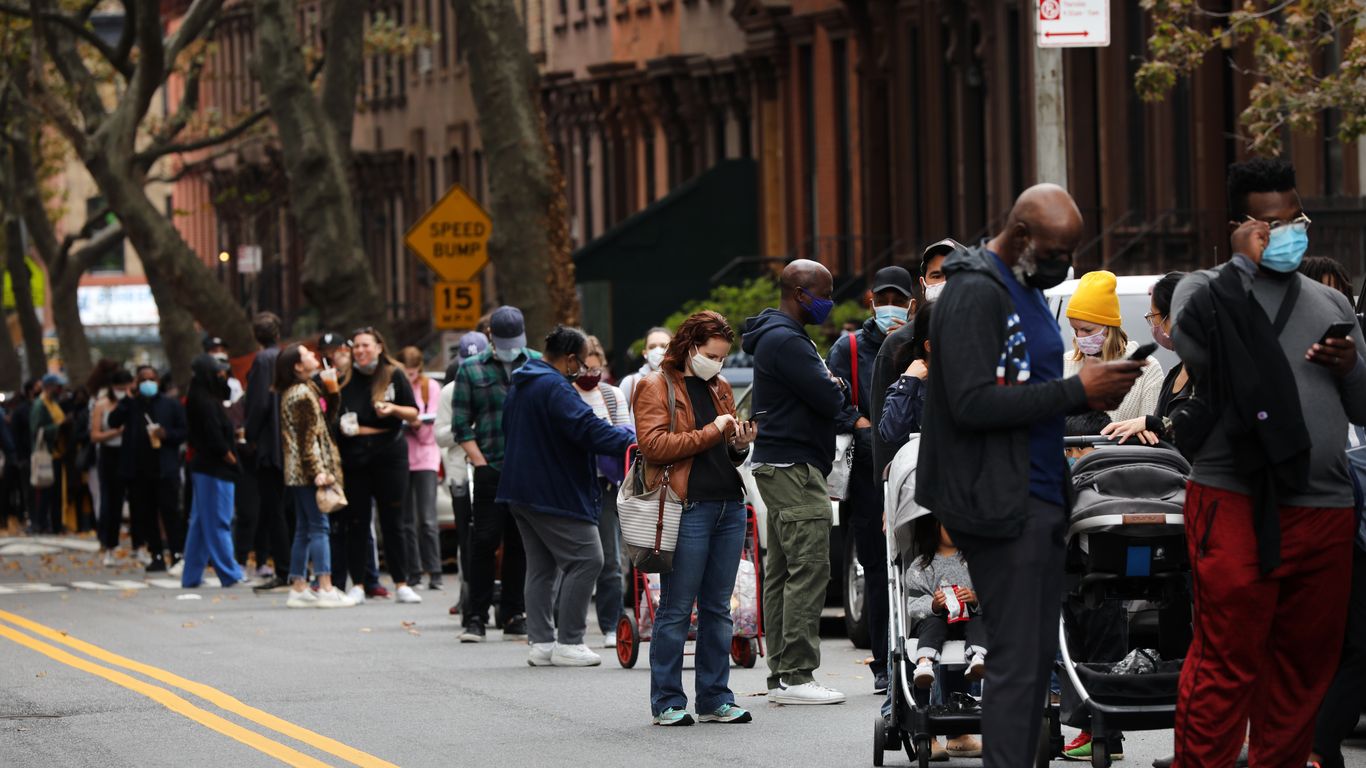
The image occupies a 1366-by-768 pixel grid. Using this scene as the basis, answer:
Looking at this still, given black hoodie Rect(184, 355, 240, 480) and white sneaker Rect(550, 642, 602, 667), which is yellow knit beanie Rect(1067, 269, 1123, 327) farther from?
black hoodie Rect(184, 355, 240, 480)

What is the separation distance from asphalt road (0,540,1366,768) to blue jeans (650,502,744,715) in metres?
0.19

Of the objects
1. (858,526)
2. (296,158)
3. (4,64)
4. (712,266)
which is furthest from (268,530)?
(4,64)

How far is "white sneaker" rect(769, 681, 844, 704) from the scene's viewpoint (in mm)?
12625

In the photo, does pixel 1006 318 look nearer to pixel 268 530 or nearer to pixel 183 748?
pixel 183 748

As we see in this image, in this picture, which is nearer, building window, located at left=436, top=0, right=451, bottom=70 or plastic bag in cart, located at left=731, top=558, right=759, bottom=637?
plastic bag in cart, located at left=731, top=558, right=759, bottom=637

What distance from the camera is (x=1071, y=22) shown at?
680 inches

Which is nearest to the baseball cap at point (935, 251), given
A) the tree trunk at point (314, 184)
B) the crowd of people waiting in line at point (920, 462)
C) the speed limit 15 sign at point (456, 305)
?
the crowd of people waiting in line at point (920, 462)

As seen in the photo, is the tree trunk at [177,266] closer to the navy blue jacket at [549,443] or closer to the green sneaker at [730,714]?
the navy blue jacket at [549,443]

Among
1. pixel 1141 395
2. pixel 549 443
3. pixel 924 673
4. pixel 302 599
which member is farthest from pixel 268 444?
pixel 924 673

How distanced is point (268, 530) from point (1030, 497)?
1541cm

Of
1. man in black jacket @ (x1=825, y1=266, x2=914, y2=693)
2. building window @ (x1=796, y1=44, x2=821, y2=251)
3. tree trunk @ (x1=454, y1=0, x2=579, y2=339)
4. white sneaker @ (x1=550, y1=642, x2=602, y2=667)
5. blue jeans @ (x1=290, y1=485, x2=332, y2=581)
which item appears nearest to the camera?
man in black jacket @ (x1=825, y1=266, x2=914, y2=693)

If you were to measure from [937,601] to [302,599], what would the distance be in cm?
1044

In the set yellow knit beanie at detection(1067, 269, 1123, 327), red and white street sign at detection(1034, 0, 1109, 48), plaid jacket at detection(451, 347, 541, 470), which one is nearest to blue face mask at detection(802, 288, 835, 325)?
yellow knit beanie at detection(1067, 269, 1123, 327)

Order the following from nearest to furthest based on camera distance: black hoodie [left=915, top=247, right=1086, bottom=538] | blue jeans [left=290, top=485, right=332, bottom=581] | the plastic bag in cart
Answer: black hoodie [left=915, top=247, right=1086, bottom=538], the plastic bag in cart, blue jeans [left=290, top=485, right=332, bottom=581]
